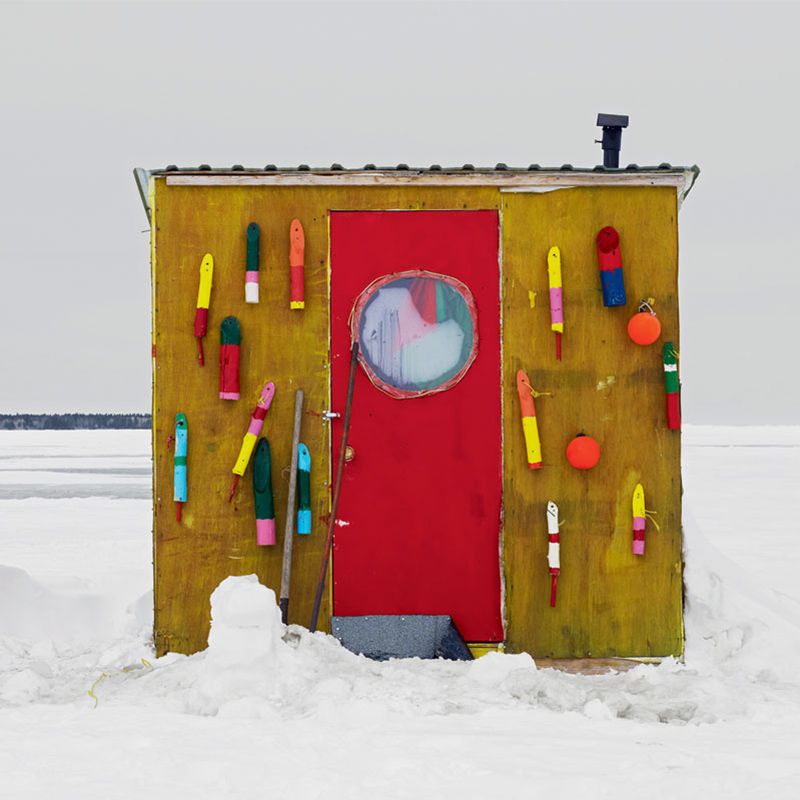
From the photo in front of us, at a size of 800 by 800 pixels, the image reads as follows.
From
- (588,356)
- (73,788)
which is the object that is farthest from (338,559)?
(73,788)

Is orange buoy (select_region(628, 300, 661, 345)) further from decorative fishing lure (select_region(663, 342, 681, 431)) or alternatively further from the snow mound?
the snow mound

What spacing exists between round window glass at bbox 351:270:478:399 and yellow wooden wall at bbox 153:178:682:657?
236 mm

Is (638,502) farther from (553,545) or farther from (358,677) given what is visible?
(358,677)

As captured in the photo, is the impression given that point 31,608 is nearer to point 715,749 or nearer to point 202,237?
point 202,237

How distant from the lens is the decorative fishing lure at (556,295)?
535 centimetres

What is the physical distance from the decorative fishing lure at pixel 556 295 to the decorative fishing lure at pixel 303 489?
1570mm

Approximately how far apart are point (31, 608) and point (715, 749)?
485cm

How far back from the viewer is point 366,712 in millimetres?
4039

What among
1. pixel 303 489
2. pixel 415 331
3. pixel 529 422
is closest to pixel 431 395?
pixel 415 331

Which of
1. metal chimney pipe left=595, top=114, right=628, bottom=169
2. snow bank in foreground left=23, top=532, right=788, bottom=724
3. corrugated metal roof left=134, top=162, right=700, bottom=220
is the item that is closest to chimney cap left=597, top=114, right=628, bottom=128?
metal chimney pipe left=595, top=114, right=628, bottom=169

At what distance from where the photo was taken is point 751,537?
12062 millimetres

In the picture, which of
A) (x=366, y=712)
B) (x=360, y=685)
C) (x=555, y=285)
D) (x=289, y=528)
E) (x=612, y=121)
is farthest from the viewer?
(x=612, y=121)

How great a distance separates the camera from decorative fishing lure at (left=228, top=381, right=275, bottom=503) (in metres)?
5.27

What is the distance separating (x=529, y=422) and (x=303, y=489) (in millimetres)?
1340
